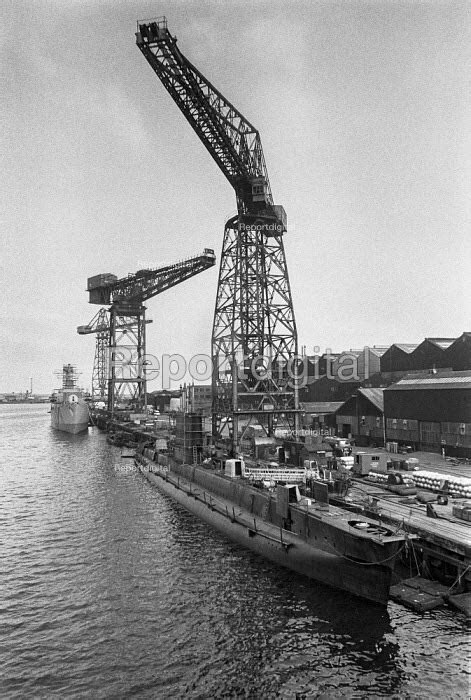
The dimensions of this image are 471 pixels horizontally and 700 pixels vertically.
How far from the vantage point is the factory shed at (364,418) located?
53.4 m

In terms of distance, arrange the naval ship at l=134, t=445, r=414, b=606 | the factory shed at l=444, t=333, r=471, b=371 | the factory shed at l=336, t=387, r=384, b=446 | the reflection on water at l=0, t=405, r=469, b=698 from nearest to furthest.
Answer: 1. the reflection on water at l=0, t=405, r=469, b=698
2. the naval ship at l=134, t=445, r=414, b=606
3. the factory shed at l=444, t=333, r=471, b=371
4. the factory shed at l=336, t=387, r=384, b=446

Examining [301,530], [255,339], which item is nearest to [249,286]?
[255,339]

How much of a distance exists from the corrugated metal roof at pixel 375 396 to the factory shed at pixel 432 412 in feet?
6.93

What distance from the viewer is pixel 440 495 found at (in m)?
28.6

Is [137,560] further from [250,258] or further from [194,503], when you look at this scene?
[250,258]

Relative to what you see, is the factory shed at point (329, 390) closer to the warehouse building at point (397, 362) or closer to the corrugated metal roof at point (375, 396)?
the warehouse building at point (397, 362)

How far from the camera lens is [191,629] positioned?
19.1m

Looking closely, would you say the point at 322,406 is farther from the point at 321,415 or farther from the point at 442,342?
the point at 442,342

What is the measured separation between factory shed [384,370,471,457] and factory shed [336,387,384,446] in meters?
2.02

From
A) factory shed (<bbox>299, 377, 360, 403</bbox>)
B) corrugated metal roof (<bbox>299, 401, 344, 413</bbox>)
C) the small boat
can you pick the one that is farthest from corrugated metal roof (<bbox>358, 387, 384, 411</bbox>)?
the small boat

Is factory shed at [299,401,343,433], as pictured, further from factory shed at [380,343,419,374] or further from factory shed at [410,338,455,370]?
factory shed at [410,338,455,370]

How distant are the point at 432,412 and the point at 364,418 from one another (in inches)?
473

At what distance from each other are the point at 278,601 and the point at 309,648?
395 cm

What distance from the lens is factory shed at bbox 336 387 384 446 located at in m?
53.4
